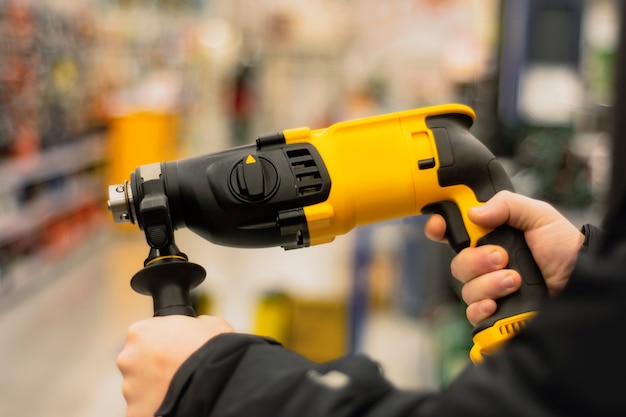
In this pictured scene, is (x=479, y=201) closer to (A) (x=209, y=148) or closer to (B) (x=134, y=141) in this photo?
→ (B) (x=134, y=141)

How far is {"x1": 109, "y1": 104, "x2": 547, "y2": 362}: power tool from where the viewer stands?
95 centimetres

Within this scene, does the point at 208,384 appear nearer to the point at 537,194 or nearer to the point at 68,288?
the point at 537,194

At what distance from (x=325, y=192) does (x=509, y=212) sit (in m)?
0.32

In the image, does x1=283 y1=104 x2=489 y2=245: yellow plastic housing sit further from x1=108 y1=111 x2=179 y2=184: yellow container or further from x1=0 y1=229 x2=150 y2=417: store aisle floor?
x1=108 y1=111 x2=179 y2=184: yellow container

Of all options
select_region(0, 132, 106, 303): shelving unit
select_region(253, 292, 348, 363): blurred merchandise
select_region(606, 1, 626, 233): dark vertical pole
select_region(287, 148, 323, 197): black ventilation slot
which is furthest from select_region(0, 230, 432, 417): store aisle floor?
select_region(287, 148, 323, 197): black ventilation slot

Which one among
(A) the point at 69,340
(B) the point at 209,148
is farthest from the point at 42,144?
(B) the point at 209,148

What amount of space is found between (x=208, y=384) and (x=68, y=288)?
4120 mm

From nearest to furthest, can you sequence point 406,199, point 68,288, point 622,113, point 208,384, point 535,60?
point 208,384, point 406,199, point 622,113, point 535,60, point 68,288

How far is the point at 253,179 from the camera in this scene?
3.14 ft

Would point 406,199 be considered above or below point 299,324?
above

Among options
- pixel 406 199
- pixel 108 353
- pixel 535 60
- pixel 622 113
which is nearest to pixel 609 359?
pixel 406 199

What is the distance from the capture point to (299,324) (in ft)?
9.99

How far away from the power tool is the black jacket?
0.18 meters

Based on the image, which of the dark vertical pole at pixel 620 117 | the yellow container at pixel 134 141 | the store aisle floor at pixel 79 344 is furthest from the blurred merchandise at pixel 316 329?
the yellow container at pixel 134 141
